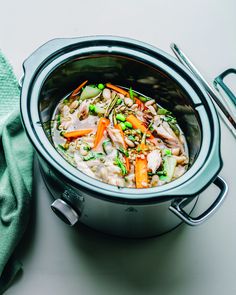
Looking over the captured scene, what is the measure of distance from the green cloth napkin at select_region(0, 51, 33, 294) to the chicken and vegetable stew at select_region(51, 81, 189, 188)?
8 cm

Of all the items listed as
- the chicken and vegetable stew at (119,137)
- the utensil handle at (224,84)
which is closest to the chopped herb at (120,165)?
the chicken and vegetable stew at (119,137)

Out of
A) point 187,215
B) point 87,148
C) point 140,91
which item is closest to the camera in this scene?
point 187,215

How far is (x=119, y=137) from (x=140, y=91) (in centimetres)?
14

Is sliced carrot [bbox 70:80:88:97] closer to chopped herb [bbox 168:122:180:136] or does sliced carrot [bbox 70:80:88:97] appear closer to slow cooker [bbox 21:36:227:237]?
slow cooker [bbox 21:36:227:237]

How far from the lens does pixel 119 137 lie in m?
0.92

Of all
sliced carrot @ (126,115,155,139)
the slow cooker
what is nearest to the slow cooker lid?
the slow cooker

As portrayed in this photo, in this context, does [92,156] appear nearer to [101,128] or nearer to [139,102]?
[101,128]

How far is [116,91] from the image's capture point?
1006 millimetres

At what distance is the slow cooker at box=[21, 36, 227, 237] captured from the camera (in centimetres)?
78

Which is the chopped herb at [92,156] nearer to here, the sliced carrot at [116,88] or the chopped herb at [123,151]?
the chopped herb at [123,151]

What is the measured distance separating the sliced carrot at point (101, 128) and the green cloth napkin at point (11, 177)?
0.14m

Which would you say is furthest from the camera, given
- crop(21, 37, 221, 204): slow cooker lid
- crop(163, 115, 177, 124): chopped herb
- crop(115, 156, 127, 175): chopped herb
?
crop(163, 115, 177, 124): chopped herb

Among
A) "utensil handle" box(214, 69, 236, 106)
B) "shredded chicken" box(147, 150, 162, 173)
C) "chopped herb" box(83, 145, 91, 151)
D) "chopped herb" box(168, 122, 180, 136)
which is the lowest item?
"chopped herb" box(83, 145, 91, 151)

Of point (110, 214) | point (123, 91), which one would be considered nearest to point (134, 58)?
point (123, 91)
